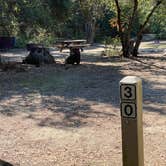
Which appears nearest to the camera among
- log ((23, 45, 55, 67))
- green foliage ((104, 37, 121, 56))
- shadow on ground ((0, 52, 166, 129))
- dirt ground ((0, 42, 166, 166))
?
dirt ground ((0, 42, 166, 166))

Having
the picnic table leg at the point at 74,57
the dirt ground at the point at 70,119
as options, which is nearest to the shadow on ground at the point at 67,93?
the dirt ground at the point at 70,119

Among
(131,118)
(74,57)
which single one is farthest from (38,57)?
(131,118)

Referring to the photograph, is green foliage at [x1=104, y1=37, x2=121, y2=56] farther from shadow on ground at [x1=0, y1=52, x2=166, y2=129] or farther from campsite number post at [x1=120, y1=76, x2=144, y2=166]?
campsite number post at [x1=120, y1=76, x2=144, y2=166]

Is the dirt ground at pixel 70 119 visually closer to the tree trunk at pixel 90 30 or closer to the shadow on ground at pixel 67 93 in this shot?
the shadow on ground at pixel 67 93

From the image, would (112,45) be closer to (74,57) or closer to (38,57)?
(74,57)

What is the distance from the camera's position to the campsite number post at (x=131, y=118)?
352cm

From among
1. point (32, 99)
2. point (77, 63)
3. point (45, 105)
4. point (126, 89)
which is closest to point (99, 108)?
point (45, 105)

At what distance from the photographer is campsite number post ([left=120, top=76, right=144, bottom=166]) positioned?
3521 mm

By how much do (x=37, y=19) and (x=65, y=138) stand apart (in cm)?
2109

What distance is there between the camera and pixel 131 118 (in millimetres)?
3561

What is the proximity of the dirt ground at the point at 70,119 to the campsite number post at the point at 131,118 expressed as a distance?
1.39 meters

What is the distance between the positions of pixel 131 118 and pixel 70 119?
3.66 metres

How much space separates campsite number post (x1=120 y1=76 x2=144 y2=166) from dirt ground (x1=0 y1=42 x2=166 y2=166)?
139 cm

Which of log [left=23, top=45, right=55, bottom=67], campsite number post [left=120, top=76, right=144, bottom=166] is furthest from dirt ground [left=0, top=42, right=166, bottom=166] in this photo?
log [left=23, top=45, right=55, bottom=67]
